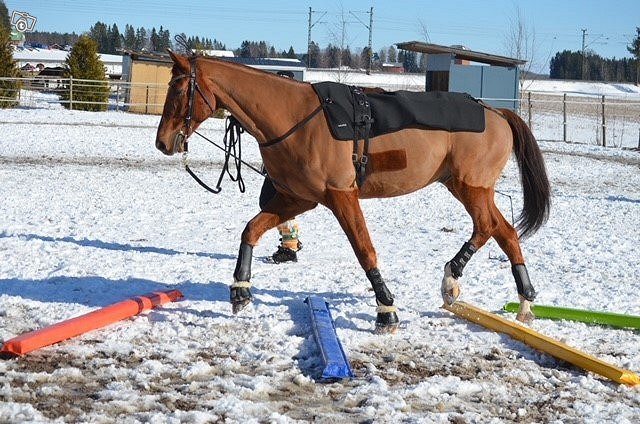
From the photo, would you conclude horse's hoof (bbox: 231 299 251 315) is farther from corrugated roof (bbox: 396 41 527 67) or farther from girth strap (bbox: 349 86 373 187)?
corrugated roof (bbox: 396 41 527 67)

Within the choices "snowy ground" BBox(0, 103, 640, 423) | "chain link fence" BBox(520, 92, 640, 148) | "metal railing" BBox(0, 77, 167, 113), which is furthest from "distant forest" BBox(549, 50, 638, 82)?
"snowy ground" BBox(0, 103, 640, 423)

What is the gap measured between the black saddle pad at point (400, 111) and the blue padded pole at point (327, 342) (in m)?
1.32

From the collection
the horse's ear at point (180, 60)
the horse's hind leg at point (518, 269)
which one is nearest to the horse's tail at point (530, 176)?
the horse's hind leg at point (518, 269)

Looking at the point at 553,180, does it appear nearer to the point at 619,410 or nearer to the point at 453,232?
the point at 453,232

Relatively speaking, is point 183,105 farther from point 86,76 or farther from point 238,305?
point 86,76

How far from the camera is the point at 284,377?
5023 mm

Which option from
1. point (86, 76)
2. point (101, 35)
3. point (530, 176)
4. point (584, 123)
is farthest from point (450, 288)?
point (101, 35)

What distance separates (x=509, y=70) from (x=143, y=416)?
29109mm

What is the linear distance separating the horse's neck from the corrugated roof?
2504cm

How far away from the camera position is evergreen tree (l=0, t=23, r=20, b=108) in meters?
33.9

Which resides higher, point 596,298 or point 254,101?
point 254,101

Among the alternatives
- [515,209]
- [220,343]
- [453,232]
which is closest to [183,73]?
[220,343]

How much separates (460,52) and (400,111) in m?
25.1

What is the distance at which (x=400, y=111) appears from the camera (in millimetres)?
6258
